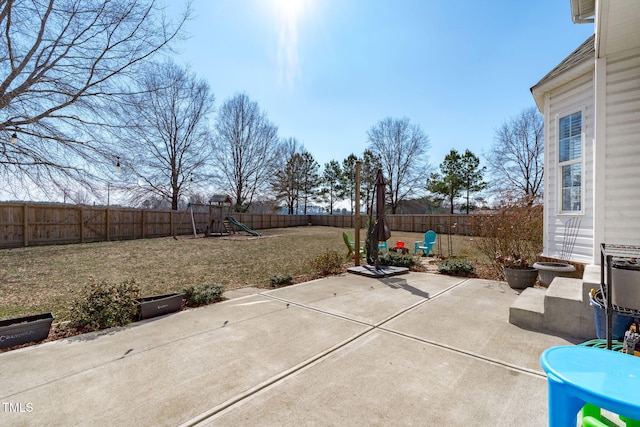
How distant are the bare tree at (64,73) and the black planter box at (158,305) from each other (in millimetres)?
3968

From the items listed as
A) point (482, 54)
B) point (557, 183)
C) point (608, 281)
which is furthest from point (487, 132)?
point (608, 281)

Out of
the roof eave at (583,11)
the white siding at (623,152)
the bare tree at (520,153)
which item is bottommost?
the white siding at (623,152)

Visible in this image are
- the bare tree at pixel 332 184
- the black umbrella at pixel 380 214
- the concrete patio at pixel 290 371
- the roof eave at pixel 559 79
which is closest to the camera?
the concrete patio at pixel 290 371

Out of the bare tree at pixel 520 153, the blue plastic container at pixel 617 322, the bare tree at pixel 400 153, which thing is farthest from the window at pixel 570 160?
the bare tree at pixel 400 153

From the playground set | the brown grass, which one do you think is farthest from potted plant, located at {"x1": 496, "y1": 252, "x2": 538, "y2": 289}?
the playground set

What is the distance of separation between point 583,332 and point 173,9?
8.38 meters

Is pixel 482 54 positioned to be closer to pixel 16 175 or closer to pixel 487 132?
pixel 16 175

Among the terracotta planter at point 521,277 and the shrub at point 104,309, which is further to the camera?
the terracotta planter at point 521,277

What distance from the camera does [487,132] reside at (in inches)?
974

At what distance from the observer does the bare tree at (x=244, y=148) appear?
26.5 meters

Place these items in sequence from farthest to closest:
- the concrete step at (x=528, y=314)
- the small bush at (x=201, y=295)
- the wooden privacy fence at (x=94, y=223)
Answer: the wooden privacy fence at (x=94, y=223)
the small bush at (x=201, y=295)
the concrete step at (x=528, y=314)

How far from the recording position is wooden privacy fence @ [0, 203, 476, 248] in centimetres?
1160

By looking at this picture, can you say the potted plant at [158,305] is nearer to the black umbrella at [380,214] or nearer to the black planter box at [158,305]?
the black planter box at [158,305]

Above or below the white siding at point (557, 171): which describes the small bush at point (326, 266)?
below
